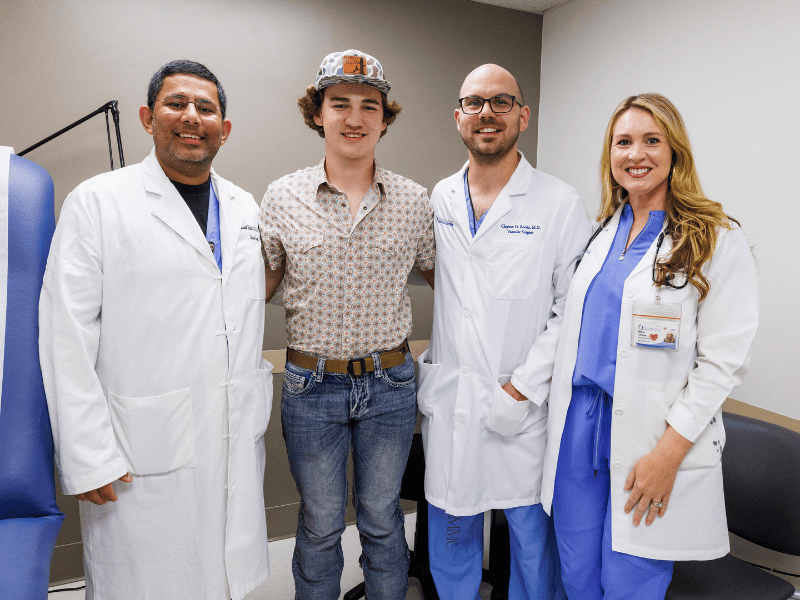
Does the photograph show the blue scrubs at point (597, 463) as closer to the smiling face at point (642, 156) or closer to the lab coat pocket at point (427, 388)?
the smiling face at point (642, 156)

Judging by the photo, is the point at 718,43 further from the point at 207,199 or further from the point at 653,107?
the point at 207,199

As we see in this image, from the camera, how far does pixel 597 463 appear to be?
1541 mm

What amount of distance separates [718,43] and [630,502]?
195 cm

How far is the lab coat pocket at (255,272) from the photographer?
5.23 feet

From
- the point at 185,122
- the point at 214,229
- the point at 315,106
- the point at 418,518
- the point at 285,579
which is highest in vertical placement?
the point at 315,106

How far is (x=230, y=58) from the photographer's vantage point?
2561mm

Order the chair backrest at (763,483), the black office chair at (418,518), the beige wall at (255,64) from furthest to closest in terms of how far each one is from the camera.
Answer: the beige wall at (255,64)
the black office chair at (418,518)
the chair backrest at (763,483)

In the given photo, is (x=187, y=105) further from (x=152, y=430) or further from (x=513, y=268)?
(x=513, y=268)

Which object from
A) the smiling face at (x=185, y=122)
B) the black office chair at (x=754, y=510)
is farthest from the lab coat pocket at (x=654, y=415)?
the smiling face at (x=185, y=122)

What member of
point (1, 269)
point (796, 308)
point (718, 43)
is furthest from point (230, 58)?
point (796, 308)

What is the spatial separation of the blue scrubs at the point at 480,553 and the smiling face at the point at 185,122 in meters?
0.82

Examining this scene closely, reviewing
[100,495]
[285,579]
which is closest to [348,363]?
[100,495]

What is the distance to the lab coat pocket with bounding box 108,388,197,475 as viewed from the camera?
1.41 meters

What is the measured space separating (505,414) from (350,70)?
1116 millimetres
